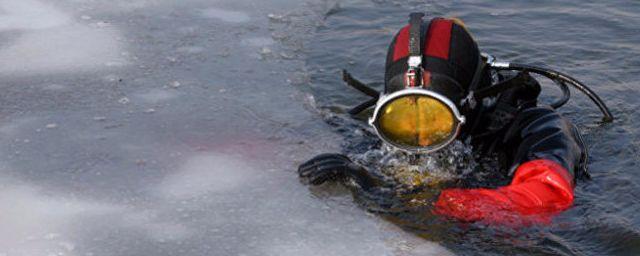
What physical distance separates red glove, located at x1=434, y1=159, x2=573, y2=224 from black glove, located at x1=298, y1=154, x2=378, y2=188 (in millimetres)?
385

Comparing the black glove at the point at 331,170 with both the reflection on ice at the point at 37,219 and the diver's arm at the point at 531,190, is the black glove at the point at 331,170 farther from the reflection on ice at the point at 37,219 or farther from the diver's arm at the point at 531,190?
the reflection on ice at the point at 37,219

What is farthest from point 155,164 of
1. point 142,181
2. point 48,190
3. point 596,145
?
point 596,145

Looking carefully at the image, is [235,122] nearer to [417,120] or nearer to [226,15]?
[417,120]

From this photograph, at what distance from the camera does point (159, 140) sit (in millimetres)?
3820

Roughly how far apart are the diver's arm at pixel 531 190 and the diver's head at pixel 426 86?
27 centimetres

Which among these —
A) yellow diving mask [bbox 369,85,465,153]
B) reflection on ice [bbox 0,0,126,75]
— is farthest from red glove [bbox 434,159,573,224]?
reflection on ice [bbox 0,0,126,75]

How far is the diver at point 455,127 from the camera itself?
3211 mm

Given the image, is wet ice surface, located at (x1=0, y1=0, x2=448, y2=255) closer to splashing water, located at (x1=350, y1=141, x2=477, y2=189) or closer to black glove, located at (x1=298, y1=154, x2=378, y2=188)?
black glove, located at (x1=298, y1=154, x2=378, y2=188)

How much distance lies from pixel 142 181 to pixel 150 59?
1.56 metres

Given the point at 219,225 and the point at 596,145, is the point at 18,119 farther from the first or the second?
the point at 596,145

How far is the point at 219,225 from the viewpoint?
3117 mm

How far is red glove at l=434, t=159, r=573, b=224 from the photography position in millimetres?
3236

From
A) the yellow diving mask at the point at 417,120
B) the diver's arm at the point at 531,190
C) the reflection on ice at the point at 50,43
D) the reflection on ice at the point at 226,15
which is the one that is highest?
the yellow diving mask at the point at 417,120

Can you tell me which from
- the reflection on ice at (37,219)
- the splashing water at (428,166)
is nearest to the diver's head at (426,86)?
the splashing water at (428,166)
